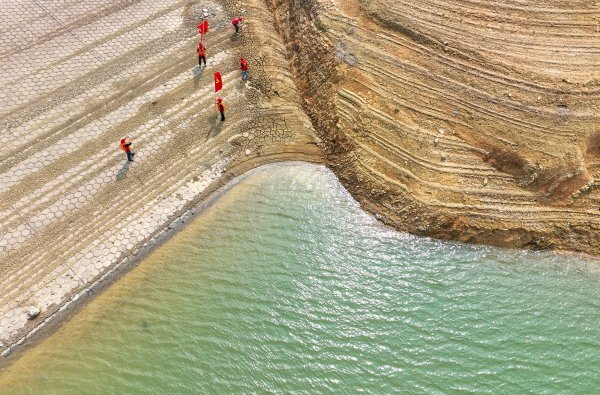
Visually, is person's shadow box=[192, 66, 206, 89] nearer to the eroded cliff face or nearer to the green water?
the eroded cliff face

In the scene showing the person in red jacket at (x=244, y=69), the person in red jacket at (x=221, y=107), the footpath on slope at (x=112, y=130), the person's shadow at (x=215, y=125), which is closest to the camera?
the footpath on slope at (x=112, y=130)

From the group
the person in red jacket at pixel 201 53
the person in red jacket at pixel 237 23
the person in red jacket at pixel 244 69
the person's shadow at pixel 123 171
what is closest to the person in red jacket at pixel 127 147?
the person's shadow at pixel 123 171

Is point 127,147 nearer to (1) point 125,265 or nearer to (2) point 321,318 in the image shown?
(1) point 125,265

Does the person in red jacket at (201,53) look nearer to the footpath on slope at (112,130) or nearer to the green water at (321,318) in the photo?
the footpath on slope at (112,130)

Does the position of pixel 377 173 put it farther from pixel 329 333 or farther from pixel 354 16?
pixel 354 16

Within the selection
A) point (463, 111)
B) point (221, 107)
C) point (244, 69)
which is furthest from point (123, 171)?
point (463, 111)

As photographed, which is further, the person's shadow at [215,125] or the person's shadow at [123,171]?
the person's shadow at [215,125]
